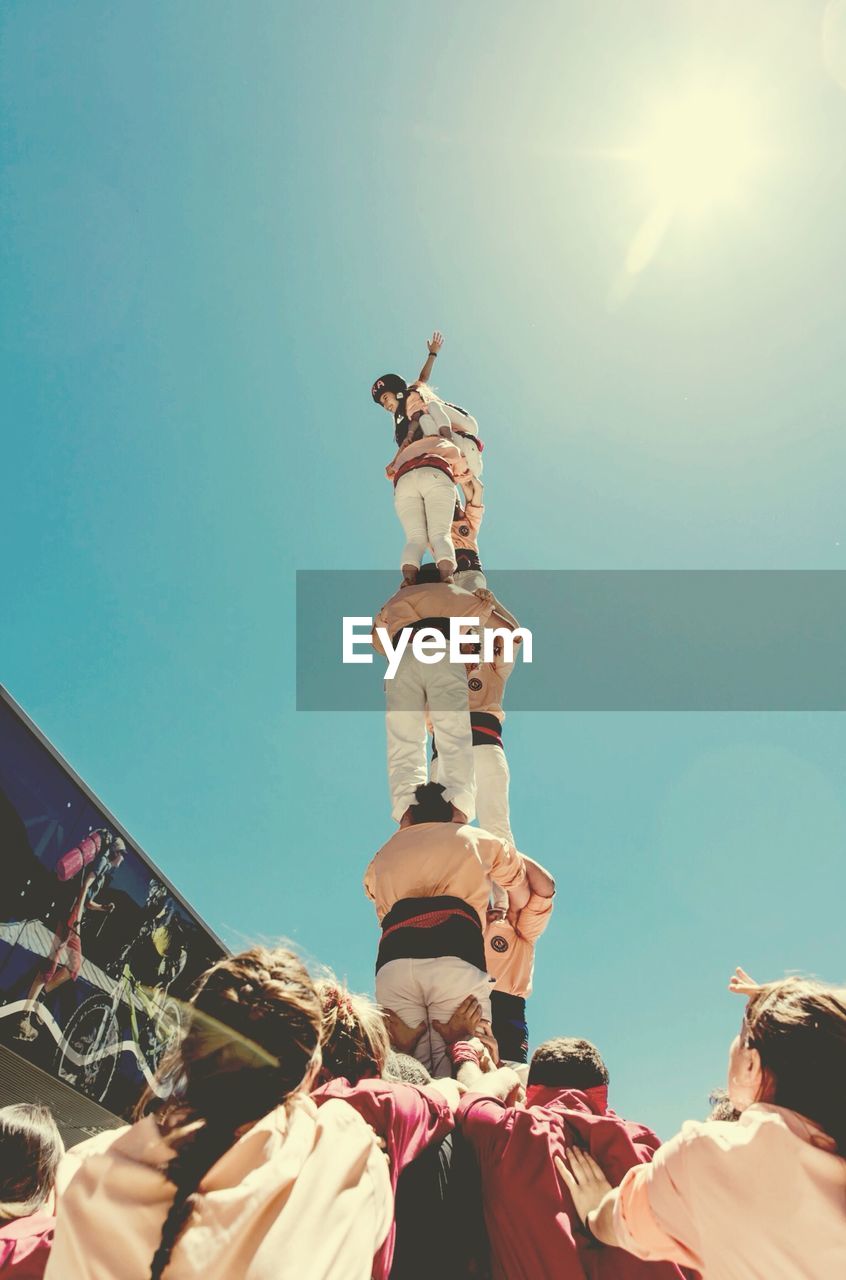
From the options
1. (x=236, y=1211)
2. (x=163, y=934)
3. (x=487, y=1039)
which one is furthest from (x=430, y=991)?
(x=163, y=934)

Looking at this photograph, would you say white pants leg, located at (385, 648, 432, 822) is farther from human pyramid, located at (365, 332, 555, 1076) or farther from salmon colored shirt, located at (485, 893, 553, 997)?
salmon colored shirt, located at (485, 893, 553, 997)

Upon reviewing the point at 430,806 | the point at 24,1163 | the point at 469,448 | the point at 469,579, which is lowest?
the point at 24,1163

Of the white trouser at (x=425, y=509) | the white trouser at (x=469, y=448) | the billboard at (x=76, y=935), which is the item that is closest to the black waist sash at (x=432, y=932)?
the white trouser at (x=425, y=509)

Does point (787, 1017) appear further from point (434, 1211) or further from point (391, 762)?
point (391, 762)

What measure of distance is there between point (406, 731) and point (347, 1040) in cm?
278

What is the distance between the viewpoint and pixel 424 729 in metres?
4.59

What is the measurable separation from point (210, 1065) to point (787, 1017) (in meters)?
1.00

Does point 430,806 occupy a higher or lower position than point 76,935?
higher

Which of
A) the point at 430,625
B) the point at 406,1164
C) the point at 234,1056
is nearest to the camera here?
the point at 234,1056

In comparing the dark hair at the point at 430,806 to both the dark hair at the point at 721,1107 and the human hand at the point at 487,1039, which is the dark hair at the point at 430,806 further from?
the dark hair at the point at 721,1107

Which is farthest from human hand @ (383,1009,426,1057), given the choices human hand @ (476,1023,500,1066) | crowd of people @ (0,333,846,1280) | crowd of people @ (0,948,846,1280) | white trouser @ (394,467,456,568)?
white trouser @ (394,467,456,568)

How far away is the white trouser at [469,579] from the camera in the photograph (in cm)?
593

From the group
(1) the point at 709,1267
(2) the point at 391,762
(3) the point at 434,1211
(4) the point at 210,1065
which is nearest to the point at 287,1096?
(4) the point at 210,1065

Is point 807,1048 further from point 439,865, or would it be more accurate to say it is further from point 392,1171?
point 439,865
